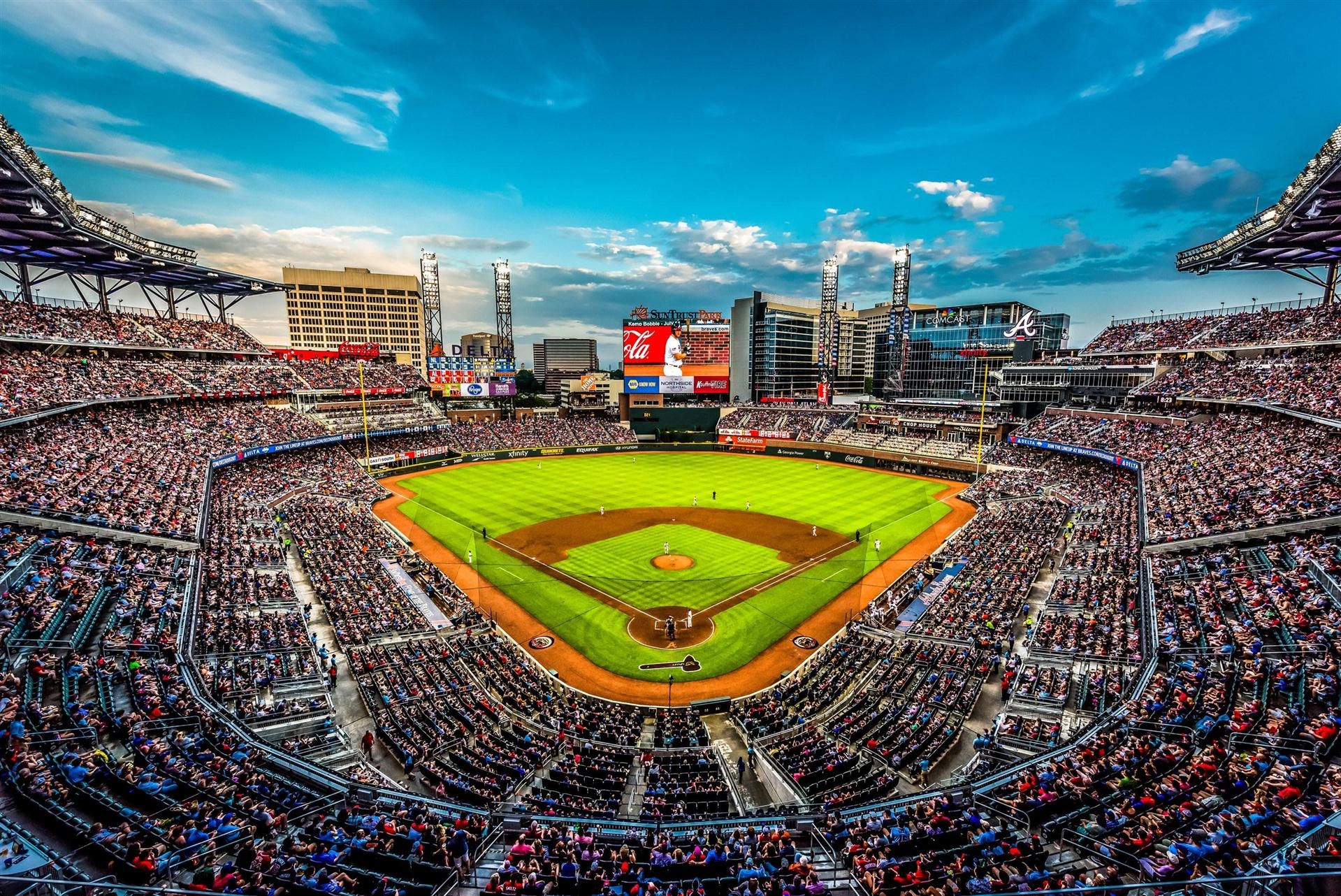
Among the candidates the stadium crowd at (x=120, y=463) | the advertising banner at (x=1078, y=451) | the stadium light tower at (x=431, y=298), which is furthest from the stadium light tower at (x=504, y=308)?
the advertising banner at (x=1078, y=451)

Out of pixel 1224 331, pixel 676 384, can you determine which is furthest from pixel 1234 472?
pixel 676 384

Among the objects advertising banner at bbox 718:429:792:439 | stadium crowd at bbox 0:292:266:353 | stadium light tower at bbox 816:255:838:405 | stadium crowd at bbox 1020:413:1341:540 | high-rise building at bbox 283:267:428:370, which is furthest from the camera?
high-rise building at bbox 283:267:428:370

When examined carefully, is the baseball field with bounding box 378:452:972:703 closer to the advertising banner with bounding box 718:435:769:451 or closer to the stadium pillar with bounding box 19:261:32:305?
the advertising banner with bounding box 718:435:769:451

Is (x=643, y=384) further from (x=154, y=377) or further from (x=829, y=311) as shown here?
(x=154, y=377)

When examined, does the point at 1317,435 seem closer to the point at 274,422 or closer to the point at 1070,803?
the point at 1070,803

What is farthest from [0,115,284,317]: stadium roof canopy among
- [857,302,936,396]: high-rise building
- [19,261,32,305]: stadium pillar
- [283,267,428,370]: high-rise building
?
[857,302,936,396]: high-rise building

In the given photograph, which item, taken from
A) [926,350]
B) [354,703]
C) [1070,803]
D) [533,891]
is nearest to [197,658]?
[354,703]
